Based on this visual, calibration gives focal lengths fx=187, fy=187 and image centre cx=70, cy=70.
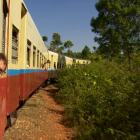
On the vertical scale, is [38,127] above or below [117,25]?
below

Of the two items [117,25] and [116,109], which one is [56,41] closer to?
[117,25]

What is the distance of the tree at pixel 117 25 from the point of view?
59.5 ft

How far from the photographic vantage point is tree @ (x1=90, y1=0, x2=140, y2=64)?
59.5ft

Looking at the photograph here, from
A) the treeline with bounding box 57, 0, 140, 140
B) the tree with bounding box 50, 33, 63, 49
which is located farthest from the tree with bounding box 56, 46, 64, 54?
the treeline with bounding box 57, 0, 140, 140

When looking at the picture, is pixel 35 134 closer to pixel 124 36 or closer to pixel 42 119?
pixel 42 119

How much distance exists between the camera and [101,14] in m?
19.5

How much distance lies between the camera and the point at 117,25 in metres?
18.6

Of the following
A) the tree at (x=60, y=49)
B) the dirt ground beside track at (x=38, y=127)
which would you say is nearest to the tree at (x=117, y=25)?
the dirt ground beside track at (x=38, y=127)

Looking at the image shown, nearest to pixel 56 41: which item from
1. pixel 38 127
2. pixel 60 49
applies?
pixel 60 49

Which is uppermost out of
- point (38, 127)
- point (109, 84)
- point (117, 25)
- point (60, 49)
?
point (60, 49)

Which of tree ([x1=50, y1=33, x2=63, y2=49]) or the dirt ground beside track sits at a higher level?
tree ([x1=50, y1=33, x2=63, y2=49])

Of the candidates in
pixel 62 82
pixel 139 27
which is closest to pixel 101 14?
pixel 139 27

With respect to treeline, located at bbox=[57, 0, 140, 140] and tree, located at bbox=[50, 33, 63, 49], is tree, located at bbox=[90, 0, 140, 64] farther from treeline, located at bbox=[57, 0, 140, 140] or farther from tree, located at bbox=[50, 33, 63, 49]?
tree, located at bbox=[50, 33, 63, 49]

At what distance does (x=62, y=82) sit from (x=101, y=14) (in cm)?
1157
